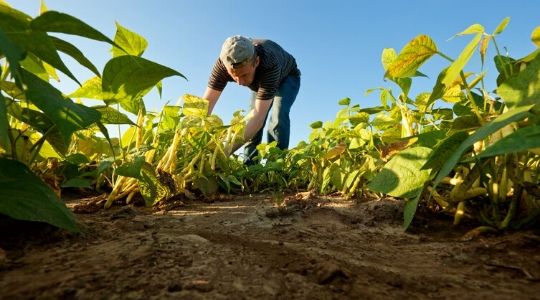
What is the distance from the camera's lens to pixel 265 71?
360cm

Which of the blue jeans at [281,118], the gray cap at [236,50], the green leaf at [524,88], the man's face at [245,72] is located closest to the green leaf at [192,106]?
the green leaf at [524,88]

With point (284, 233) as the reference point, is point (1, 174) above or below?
above

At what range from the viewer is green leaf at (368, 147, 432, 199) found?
100 centimetres

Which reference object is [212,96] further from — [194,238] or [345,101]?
[194,238]

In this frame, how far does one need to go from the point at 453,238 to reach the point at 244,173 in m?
1.63

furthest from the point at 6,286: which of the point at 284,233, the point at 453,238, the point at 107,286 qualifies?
the point at 453,238

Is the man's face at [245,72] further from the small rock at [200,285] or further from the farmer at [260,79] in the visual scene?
the small rock at [200,285]

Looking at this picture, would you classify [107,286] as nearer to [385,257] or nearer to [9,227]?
[9,227]

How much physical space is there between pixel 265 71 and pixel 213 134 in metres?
1.83

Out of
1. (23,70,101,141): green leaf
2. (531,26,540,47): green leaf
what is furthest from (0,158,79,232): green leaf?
(531,26,540,47): green leaf

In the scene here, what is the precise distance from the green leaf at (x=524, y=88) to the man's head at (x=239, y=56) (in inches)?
98.2

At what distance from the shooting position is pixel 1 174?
77 centimetres

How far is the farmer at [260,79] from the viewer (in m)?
3.24

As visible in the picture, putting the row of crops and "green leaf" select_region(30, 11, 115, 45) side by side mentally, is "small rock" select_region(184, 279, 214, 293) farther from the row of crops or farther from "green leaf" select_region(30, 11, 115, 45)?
"green leaf" select_region(30, 11, 115, 45)
